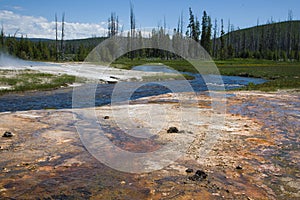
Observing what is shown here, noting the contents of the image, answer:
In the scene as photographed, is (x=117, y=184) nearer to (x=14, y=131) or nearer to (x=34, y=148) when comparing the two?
(x=34, y=148)

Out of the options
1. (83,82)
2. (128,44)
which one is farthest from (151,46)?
(83,82)

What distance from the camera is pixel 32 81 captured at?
93.4 ft

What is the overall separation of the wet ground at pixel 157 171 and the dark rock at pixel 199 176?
5 centimetres

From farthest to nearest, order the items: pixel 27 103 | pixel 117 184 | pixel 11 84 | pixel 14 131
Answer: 1. pixel 11 84
2. pixel 27 103
3. pixel 14 131
4. pixel 117 184

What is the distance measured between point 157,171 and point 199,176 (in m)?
0.86

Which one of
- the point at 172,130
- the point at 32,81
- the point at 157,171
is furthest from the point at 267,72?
the point at 157,171

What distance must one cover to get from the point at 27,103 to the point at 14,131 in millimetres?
11807

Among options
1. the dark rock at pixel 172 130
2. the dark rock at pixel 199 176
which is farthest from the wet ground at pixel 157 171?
the dark rock at pixel 172 130

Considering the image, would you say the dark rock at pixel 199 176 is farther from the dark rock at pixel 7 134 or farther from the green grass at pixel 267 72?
the green grass at pixel 267 72

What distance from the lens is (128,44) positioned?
9994cm

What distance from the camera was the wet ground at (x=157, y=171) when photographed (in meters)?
4.73

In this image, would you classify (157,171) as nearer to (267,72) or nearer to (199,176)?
(199,176)

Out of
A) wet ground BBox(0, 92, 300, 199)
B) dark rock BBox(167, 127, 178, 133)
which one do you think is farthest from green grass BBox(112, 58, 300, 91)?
dark rock BBox(167, 127, 178, 133)

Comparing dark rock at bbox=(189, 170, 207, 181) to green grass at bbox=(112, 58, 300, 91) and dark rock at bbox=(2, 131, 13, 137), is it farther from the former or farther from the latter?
green grass at bbox=(112, 58, 300, 91)
